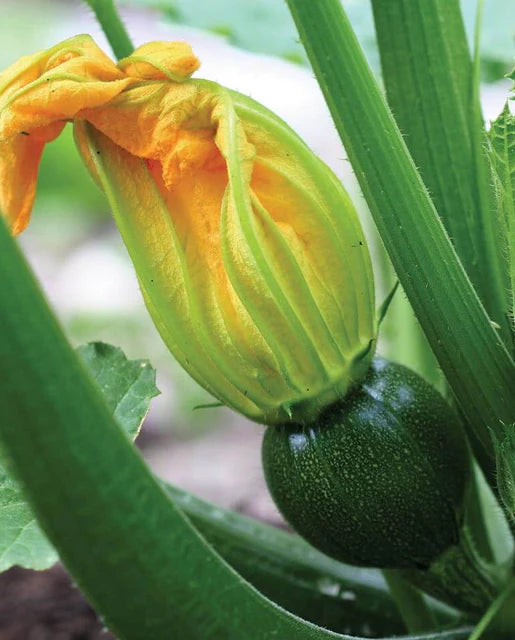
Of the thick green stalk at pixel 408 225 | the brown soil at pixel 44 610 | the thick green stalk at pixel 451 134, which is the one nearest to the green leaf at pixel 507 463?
the thick green stalk at pixel 408 225

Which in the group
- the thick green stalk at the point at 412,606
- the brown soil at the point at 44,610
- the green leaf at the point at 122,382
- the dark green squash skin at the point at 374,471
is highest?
the green leaf at the point at 122,382

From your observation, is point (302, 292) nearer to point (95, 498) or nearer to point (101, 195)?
point (95, 498)

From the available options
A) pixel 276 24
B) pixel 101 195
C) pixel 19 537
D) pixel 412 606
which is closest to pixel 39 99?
pixel 19 537

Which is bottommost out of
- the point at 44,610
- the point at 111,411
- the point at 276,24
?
the point at 44,610

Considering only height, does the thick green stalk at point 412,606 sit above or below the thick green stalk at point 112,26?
below

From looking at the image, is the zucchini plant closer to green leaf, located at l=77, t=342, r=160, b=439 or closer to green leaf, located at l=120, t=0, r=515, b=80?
green leaf, located at l=77, t=342, r=160, b=439

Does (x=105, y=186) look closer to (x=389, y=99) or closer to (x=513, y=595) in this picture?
(x=389, y=99)

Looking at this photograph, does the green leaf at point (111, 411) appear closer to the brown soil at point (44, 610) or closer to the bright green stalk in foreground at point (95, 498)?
the bright green stalk in foreground at point (95, 498)
